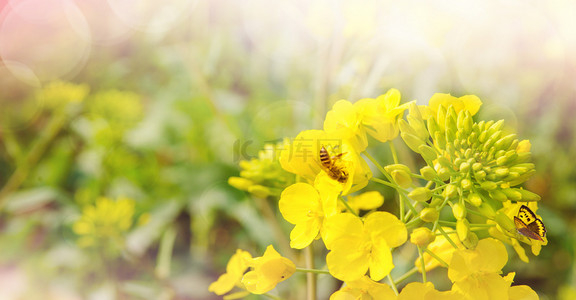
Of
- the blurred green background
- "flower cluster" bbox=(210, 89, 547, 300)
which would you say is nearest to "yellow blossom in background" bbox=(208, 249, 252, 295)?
"flower cluster" bbox=(210, 89, 547, 300)

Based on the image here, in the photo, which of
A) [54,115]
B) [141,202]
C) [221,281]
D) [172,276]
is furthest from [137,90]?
[221,281]

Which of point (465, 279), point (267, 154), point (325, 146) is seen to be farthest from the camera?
point (267, 154)

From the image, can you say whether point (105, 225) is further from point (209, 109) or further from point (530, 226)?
point (530, 226)

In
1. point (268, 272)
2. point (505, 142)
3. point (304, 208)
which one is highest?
point (505, 142)

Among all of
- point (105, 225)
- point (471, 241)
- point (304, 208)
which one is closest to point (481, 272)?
point (471, 241)

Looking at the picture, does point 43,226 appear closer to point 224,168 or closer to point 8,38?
point 224,168

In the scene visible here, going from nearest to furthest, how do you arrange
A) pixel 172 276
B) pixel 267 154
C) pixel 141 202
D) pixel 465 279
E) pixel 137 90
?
pixel 465 279, pixel 267 154, pixel 172 276, pixel 141 202, pixel 137 90
